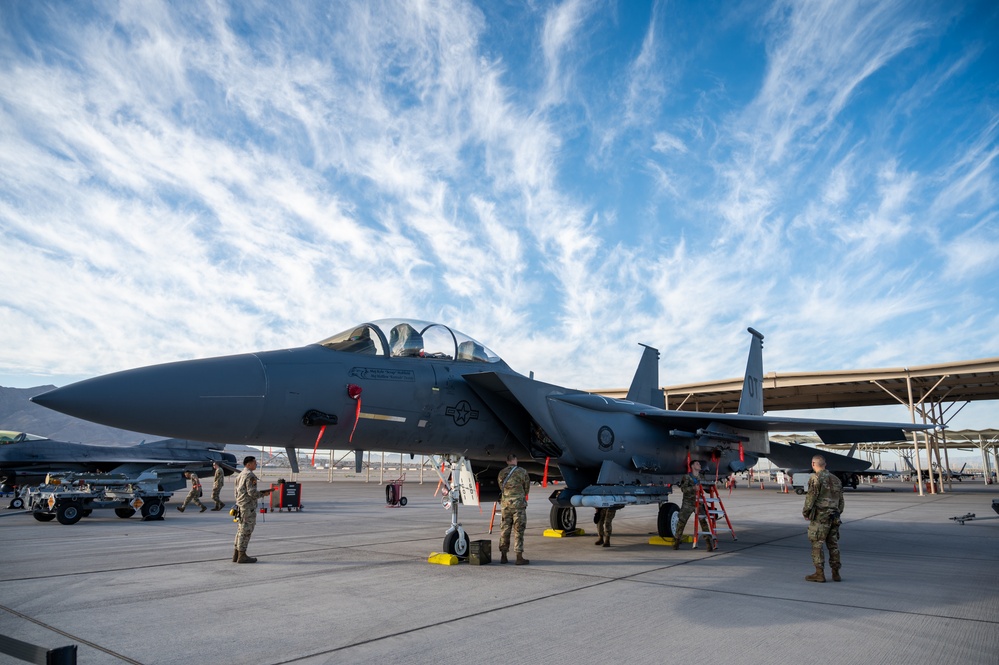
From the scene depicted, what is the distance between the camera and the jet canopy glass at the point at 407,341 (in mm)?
6746

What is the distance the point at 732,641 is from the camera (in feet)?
13.0

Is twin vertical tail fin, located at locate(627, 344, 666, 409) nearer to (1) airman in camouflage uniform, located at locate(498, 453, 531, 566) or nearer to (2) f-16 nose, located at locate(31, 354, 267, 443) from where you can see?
(1) airman in camouflage uniform, located at locate(498, 453, 531, 566)

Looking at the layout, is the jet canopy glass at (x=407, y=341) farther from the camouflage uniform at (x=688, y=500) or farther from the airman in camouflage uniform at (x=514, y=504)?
the camouflage uniform at (x=688, y=500)

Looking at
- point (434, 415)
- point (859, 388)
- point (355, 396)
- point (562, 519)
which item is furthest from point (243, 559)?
point (859, 388)

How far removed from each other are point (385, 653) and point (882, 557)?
733 cm

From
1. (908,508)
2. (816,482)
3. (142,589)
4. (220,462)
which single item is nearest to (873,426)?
(816,482)

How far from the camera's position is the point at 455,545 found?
23.8 feet

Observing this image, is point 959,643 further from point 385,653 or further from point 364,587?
point 364,587

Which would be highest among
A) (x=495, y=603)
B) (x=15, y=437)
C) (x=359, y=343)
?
(x=359, y=343)

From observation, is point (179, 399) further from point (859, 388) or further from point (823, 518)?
point (859, 388)

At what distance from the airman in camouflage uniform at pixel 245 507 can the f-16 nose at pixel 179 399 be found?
203cm

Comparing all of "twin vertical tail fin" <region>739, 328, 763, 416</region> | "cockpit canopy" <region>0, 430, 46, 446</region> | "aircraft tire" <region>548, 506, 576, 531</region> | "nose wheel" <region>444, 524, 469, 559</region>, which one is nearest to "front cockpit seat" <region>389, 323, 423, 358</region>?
"nose wheel" <region>444, 524, 469, 559</region>

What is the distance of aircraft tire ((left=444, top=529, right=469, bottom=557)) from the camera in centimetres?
722

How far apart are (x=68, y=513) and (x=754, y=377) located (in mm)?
15124
